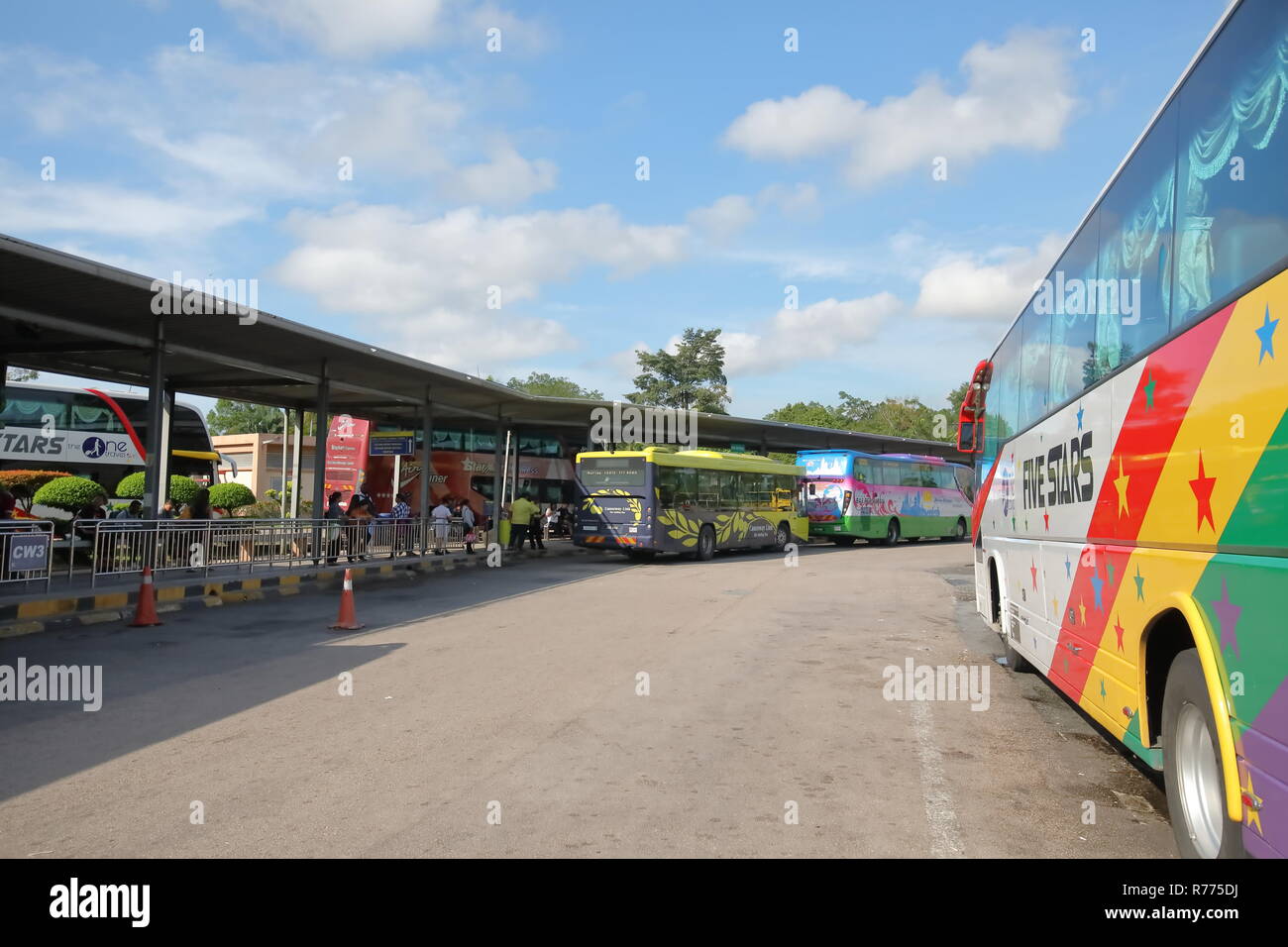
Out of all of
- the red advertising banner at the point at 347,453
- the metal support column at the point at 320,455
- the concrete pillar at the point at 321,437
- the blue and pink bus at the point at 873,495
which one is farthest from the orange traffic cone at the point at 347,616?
the blue and pink bus at the point at 873,495

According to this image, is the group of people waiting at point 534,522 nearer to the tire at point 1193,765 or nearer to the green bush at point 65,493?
the green bush at point 65,493

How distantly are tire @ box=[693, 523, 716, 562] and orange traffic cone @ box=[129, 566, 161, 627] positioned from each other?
15915 mm

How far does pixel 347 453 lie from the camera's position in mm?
28250

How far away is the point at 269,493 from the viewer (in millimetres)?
48781

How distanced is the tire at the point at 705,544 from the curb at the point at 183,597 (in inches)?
299

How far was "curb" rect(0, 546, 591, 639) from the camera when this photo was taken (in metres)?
11.1

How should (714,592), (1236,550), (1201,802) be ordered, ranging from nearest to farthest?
1. (1236,550)
2. (1201,802)
3. (714,592)

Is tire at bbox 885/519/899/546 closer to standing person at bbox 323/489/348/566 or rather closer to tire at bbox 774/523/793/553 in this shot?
tire at bbox 774/523/793/553

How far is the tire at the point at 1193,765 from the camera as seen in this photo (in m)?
3.59

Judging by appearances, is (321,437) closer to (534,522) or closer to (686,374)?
(534,522)

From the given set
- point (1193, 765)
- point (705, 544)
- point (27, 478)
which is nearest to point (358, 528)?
point (27, 478)

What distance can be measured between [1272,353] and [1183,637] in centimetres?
160

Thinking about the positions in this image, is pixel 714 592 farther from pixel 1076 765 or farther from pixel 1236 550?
pixel 1236 550
